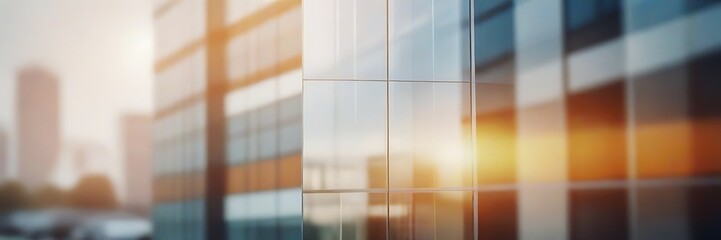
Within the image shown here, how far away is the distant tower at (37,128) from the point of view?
1099 centimetres

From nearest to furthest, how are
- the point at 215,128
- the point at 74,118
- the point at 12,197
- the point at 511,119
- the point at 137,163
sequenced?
the point at 511,119
the point at 12,197
the point at 74,118
the point at 137,163
the point at 215,128

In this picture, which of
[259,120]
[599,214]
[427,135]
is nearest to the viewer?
[599,214]

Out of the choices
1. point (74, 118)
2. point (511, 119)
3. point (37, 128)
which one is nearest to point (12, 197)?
point (37, 128)

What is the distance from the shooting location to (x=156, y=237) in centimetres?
1152

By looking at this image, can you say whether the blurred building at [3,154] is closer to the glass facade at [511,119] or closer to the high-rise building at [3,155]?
the high-rise building at [3,155]

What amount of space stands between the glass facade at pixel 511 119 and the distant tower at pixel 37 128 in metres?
3.76

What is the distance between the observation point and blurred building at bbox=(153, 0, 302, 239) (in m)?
11.6

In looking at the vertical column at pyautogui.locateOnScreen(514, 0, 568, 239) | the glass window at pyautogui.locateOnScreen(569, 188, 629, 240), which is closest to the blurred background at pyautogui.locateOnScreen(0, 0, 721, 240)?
the vertical column at pyautogui.locateOnScreen(514, 0, 568, 239)

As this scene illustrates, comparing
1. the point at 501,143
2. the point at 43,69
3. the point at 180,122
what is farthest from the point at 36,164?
the point at 501,143

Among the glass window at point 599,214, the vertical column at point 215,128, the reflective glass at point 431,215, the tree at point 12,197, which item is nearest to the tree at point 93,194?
the tree at point 12,197

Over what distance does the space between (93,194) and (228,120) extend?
2.35 meters

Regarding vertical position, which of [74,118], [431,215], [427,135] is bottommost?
[431,215]

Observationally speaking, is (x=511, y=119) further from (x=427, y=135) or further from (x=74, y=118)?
(x=74, y=118)

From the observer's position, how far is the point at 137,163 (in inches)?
446
